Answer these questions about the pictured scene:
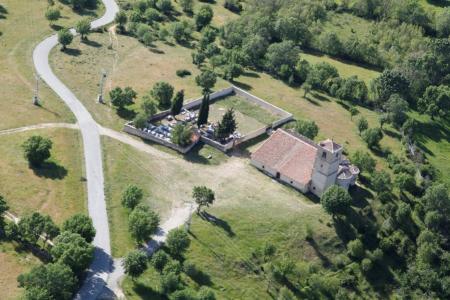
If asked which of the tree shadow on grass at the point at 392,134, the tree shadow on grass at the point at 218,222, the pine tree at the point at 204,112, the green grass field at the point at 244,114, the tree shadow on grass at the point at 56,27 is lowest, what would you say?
the tree shadow on grass at the point at 56,27

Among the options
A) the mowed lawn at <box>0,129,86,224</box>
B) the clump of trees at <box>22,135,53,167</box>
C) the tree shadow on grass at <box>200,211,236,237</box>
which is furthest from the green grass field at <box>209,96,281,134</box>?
the clump of trees at <box>22,135,53,167</box>

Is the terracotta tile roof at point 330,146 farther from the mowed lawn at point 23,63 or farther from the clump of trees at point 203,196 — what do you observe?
the mowed lawn at point 23,63

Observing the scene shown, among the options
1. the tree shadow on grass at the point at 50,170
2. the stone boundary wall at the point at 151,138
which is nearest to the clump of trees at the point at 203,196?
the stone boundary wall at the point at 151,138

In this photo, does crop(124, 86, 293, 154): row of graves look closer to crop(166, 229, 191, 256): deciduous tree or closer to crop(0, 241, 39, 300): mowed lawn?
crop(166, 229, 191, 256): deciduous tree

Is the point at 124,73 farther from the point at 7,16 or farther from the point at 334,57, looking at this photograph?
the point at 334,57

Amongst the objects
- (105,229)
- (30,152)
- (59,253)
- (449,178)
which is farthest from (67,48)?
(449,178)

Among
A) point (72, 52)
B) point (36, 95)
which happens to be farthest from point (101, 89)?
point (72, 52)
